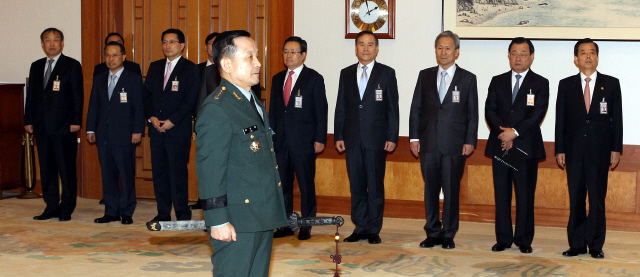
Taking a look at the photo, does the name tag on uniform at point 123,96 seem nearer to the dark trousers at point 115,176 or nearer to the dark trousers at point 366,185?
the dark trousers at point 115,176

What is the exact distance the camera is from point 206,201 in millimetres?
2457

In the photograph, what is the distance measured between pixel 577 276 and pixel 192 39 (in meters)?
4.45

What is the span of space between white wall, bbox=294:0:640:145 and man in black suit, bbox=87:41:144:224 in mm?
1697

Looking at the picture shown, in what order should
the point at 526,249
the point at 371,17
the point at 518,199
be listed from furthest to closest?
1. the point at 371,17
2. the point at 518,199
3. the point at 526,249

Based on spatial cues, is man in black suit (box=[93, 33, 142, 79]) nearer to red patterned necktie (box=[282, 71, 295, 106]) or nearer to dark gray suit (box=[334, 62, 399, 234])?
red patterned necktie (box=[282, 71, 295, 106])

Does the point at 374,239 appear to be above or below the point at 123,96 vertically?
below

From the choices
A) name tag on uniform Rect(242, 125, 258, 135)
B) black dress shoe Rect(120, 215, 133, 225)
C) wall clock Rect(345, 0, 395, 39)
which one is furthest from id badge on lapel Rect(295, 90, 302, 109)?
name tag on uniform Rect(242, 125, 258, 135)

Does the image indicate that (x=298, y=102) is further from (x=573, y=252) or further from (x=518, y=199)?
(x=573, y=252)

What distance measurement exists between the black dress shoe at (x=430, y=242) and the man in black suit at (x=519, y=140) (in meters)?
0.41

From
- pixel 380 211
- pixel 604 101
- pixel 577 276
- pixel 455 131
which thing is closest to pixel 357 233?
pixel 380 211

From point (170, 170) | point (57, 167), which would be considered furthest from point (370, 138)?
point (57, 167)

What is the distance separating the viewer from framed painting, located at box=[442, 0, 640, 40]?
547 centimetres

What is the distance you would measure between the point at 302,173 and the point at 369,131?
624mm

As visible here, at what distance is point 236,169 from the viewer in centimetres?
252
